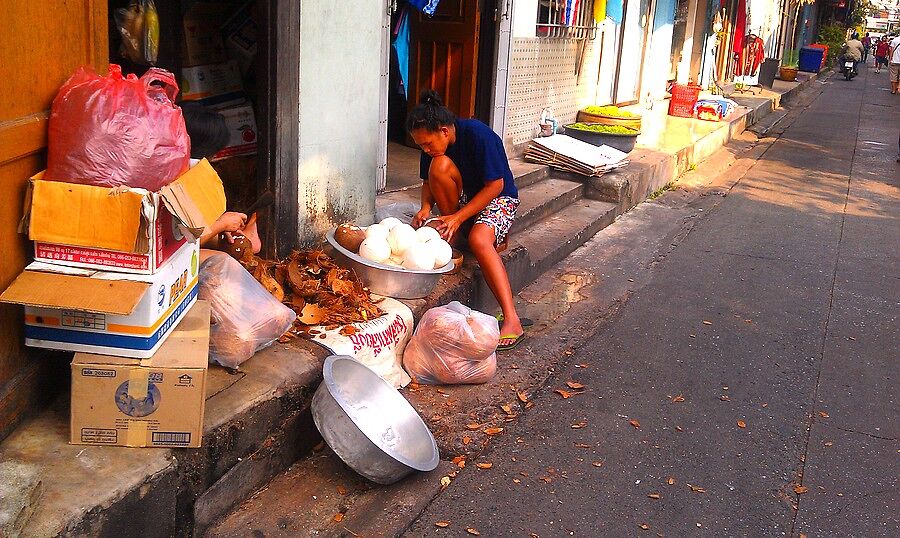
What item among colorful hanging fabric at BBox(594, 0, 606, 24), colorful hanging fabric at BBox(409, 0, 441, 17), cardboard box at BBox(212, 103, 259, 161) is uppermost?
colorful hanging fabric at BBox(594, 0, 606, 24)

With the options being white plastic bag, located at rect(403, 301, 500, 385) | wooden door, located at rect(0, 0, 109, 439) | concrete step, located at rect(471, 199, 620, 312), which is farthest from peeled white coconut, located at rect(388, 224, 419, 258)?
wooden door, located at rect(0, 0, 109, 439)

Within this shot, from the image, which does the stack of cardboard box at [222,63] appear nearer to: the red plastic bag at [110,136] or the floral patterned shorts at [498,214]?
the floral patterned shorts at [498,214]

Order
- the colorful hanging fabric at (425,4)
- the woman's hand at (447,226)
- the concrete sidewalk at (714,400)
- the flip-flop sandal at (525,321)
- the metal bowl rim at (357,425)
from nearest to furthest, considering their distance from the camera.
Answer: the metal bowl rim at (357,425), the concrete sidewalk at (714,400), the woman's hand at (447,226), the flip-flop sandal at (525,321), the colorful hanging fabric at (425,4)

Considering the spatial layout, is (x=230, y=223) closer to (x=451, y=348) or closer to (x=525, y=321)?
(x=451, y=348)

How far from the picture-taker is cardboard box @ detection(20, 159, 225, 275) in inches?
111

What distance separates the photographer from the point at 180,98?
5441 mm

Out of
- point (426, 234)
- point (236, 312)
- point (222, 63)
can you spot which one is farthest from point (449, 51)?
point (236, 312)

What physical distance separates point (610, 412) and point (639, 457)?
1.59ft

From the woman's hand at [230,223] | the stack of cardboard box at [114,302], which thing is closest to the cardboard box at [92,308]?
the stack of cardboard box at [114,302]

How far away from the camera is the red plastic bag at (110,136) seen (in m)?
2.90

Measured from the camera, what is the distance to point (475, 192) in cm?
530

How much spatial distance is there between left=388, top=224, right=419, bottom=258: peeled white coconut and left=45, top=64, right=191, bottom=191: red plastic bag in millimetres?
1831

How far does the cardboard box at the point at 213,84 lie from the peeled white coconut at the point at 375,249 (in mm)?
1685

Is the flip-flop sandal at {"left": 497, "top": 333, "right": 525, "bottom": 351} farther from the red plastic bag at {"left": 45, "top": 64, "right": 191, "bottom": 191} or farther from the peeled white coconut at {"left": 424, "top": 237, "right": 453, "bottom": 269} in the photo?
the red plastic bag at {"left": 45, "top": 64, "right": 191, "bottom": 191}
